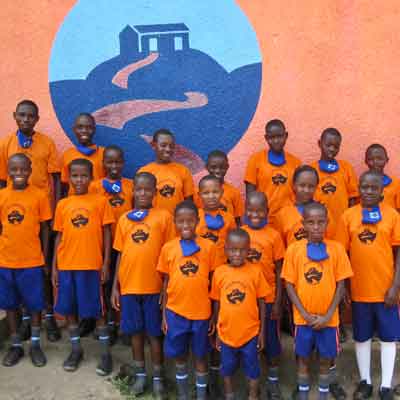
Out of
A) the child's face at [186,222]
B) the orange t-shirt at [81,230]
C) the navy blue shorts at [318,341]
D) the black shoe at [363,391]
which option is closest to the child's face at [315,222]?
the navy blue shorts at [318,341]

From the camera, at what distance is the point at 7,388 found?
405 centimetres

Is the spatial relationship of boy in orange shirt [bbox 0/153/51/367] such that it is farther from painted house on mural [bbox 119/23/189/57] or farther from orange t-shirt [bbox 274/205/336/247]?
orange t-shirt [bbox 274/205/336/247]

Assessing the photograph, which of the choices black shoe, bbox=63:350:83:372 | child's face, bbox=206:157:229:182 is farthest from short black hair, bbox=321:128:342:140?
black shoe, bbox=63:350:83:372

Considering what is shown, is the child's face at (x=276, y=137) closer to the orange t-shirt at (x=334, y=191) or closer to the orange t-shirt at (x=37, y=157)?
the orange t-shirt at (x=334, y=191)

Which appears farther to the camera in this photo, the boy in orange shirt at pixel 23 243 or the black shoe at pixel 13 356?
the black shoe at pixel 13 356

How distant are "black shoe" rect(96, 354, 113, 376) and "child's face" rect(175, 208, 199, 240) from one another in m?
1.20

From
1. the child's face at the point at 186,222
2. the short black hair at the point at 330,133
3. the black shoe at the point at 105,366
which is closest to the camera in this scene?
the child's face at the point at 186,222

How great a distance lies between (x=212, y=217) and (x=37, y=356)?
168cm

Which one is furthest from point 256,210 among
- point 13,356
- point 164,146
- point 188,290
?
point 13,356

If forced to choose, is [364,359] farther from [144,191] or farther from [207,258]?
[144,191]

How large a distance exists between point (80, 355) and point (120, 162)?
1.45 metres

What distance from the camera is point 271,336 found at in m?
3.83

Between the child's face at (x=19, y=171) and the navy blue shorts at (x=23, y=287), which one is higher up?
the child's face at (x=19, y=171)

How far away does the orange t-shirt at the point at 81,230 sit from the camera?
410 centimetres
